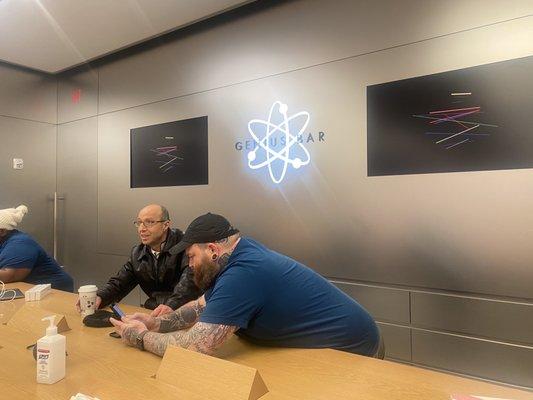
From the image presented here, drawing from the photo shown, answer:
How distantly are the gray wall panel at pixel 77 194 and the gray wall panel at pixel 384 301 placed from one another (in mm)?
3005

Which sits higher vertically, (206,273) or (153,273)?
(206,273)

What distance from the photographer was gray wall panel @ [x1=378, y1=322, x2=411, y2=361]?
2426 mm

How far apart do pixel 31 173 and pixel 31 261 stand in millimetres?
2149

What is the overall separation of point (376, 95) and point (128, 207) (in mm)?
2681

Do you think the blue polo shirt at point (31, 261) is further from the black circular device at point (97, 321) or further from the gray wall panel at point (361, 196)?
the black circular device at point (97, 321)

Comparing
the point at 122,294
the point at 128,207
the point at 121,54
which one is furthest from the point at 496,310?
the point at 121,54

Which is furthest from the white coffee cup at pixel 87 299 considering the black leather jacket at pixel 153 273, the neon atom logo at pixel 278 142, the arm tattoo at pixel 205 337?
the neon atom logo at pixel 278 142

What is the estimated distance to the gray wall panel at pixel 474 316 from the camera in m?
2.08

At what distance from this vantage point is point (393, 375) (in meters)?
1.23

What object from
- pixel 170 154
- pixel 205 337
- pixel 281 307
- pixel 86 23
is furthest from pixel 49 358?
pixel 86 23

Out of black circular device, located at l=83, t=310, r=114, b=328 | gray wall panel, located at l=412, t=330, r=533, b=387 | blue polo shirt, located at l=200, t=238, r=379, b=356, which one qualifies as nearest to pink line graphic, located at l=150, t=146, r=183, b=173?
black circular device, located at l=83, t=310, r=114, b=328

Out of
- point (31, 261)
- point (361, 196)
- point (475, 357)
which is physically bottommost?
point (475, 357)

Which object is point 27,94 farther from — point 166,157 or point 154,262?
point 154,262

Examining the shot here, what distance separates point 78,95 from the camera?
4.51 meters
